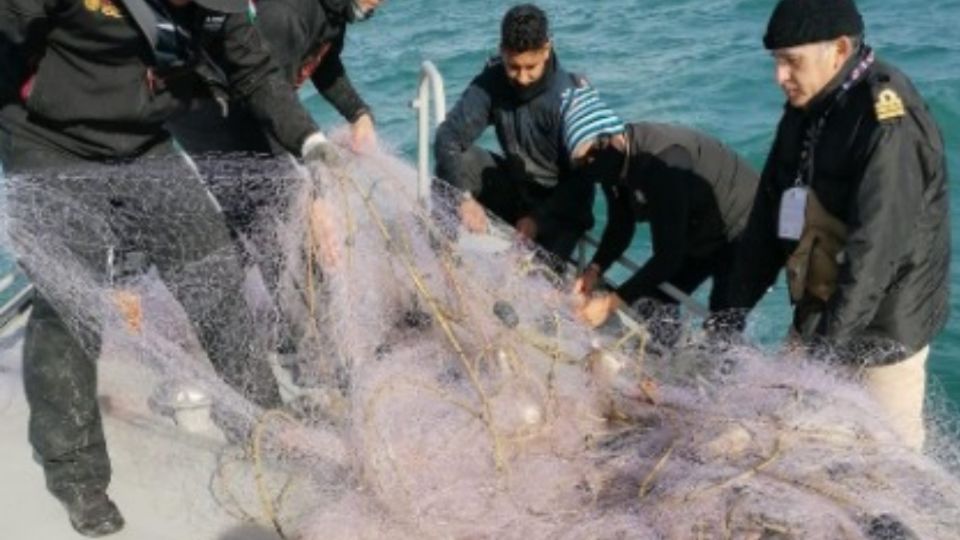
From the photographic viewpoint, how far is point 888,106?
3.39 metres

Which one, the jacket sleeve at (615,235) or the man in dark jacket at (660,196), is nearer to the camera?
the man in dark jacket at (660,196)

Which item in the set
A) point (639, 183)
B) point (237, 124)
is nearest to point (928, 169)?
point (639, 183)

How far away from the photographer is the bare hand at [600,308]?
457 centimetres

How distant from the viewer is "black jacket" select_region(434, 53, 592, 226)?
5.46 meters

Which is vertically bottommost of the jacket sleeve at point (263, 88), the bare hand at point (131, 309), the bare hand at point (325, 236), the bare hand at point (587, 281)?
the bare hand at point (587, 281)

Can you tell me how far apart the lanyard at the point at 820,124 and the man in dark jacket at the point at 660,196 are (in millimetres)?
1084

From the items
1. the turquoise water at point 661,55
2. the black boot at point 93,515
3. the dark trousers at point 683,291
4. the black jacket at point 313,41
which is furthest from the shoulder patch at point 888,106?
the turquoise water at point 661,55

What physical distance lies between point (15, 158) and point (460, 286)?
141cm

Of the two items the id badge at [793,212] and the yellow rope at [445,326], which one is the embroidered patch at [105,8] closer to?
the yellow rope at [445,326]

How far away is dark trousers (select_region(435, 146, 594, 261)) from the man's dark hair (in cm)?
69

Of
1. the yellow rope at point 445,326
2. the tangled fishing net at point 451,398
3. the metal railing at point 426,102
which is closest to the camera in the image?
the tangled fishing net at point 451,398

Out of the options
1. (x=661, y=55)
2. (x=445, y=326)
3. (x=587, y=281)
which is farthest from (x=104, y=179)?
(x=661, y=55)

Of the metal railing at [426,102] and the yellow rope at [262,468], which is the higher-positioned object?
the metal railing at [426,102]

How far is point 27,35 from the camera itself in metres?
3.32
